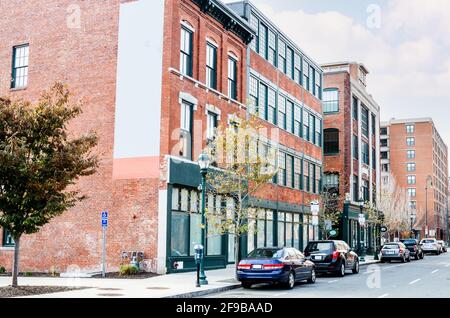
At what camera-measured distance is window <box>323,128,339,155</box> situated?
5441cm

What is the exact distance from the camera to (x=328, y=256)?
25703mm

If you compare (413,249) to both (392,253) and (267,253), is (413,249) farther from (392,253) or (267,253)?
(267,253)

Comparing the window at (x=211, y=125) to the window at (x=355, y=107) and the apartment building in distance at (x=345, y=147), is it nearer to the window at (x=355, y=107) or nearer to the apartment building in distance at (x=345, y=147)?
the apartment building in distance at (x=345, y=147)

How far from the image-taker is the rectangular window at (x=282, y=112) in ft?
128

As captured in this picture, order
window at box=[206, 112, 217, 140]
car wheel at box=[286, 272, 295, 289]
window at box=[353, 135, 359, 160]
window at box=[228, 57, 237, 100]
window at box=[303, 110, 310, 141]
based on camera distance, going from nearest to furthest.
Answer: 1. car wheel at box=[286, 272, 295, 289]
2. window at box=[206, 112, 217, 140]
3. window at box=[228, 57, 237, 100]
4. window at box=[303, 110, 310, 141]
5. window at box=[353, 135, 359, 160]

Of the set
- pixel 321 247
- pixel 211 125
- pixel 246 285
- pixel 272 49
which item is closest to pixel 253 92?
pixel 272 49

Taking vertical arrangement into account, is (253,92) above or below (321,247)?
above

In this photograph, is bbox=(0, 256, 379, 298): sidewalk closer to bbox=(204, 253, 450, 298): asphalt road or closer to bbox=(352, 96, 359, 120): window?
bbox=(204, 253, 450, 298): asphalt road

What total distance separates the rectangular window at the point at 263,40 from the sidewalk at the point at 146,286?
1716cm

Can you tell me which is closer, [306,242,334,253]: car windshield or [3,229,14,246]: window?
[306,242,334,253]: car windshield

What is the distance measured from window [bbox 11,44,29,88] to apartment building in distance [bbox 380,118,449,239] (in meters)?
102

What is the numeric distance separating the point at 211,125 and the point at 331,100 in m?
28.3

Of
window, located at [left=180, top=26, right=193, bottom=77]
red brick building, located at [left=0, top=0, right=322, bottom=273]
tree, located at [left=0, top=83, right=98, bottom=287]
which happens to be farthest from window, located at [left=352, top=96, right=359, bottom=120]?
tree, located at [left=0, top=83, right=98, bottom=287]

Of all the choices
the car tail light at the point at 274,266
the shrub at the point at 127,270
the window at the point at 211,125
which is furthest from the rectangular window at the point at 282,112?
the car tail light at the point at 274,266
